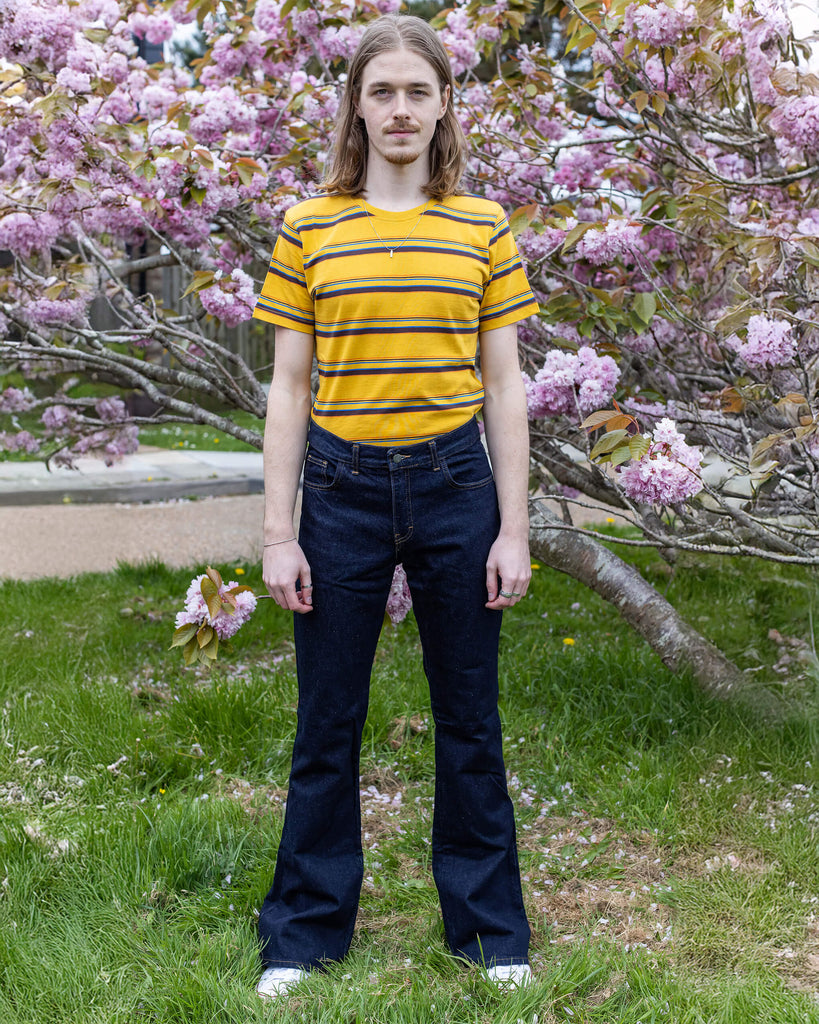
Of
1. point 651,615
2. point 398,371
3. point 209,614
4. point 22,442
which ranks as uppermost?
point 398,371

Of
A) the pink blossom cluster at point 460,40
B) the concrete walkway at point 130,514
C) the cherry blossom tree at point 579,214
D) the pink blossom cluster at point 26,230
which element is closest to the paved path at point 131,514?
the concrete walkway at point 130,514

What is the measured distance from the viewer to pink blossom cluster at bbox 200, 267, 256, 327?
2959 mm

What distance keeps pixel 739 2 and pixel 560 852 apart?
2332 mm

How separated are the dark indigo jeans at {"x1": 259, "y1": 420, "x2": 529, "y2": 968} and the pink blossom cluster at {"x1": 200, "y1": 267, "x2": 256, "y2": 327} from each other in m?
1.22

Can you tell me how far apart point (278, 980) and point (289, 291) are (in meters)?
1.30

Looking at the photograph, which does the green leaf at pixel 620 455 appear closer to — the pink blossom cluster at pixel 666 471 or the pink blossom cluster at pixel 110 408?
the pink blossom cluster at pixel 666 471

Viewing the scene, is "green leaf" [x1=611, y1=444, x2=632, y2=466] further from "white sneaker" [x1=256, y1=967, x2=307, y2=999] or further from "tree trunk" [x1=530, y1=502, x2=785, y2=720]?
"white sneaker" [x1=256, y1=967, x2=307, y2=999]

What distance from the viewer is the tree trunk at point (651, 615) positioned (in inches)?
118

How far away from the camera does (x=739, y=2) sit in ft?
9.17

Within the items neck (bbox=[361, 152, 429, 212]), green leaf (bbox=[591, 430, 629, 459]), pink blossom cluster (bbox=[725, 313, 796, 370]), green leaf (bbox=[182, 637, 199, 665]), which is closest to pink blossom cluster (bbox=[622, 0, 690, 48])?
pink blossom cluster (bbox=[725, 313, 796, 370])

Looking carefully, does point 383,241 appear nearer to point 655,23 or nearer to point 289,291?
point 289,291

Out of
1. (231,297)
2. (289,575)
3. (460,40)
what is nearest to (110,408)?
(231,297)

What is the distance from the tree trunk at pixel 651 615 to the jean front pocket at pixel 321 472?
1.18 metres

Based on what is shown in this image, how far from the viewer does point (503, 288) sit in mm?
1903
